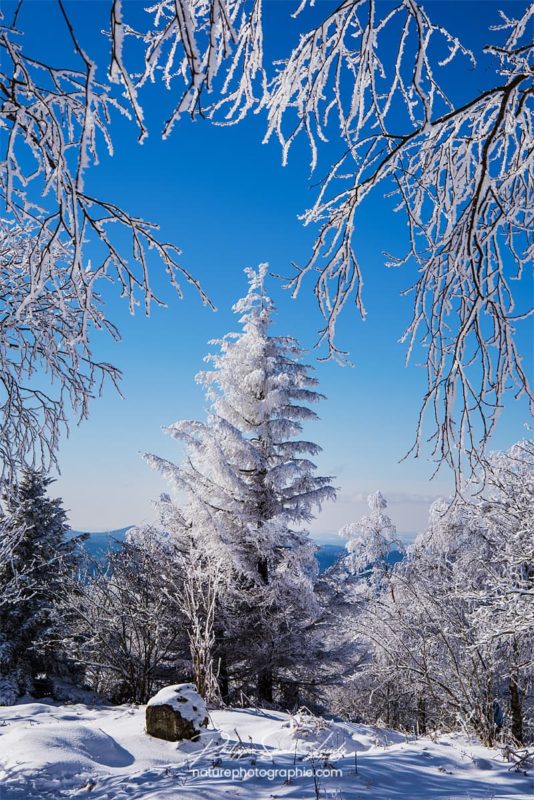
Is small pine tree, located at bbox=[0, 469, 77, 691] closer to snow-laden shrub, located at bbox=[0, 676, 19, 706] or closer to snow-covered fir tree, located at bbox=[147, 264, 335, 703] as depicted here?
snow-laden shrub, located at bbox=[0, 676, 19, 706]

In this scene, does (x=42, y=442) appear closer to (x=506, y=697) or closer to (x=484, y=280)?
(x=484, y=280)

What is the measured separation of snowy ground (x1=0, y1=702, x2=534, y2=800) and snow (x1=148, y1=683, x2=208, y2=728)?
8.8 inches

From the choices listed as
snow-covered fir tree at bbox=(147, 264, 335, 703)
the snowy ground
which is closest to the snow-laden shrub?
snow-covered fir tree at bbox=(147, 264, 335, 703)

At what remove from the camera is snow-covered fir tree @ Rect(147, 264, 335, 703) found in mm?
9883

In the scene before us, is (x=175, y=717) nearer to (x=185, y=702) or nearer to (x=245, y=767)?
(x=185, y=702)

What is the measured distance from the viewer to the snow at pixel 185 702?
5227 millimetres

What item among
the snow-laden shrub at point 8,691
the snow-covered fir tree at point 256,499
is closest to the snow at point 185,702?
the snow-covered fir tree at point 256,499

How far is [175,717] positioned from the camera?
5.20 meters

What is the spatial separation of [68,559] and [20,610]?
2030mm

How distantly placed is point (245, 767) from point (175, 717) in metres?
1.40

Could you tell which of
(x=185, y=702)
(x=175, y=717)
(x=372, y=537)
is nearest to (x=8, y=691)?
(x=185, y=702)

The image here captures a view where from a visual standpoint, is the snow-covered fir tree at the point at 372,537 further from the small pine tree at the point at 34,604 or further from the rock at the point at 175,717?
the rock at the point at 175,717

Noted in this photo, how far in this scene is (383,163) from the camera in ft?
6.44

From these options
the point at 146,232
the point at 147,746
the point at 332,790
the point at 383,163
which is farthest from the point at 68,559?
the point at 383,163
